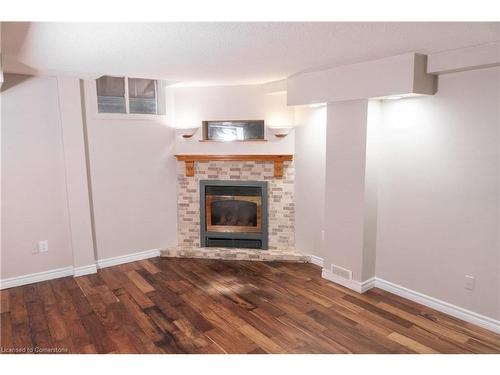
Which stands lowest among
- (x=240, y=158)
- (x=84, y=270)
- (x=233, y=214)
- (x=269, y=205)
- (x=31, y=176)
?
(x=84, y=270)

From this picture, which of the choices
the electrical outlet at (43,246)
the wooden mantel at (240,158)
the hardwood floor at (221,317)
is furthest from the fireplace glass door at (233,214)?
the electrical outlet at (43,246)

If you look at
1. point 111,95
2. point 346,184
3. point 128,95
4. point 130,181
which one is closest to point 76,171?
point 130,181

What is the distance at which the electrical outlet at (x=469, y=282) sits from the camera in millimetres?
2890

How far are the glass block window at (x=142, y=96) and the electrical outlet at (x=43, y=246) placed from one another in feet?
6.07

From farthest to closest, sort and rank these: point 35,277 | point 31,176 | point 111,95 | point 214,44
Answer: point 111,95 < point 35,277 < point 31,176 < point 214,44

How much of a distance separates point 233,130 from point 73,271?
2604 millimetres

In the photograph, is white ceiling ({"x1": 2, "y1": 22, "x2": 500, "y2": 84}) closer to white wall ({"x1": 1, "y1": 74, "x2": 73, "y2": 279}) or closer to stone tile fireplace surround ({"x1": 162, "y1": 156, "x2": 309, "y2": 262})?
white wall ({"x1": 1, "y1": 74, "x2": 73, "y2": 279})

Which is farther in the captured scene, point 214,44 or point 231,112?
point 231,112

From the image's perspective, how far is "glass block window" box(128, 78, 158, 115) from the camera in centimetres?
436

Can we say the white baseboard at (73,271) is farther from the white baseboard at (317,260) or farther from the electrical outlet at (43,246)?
the white baseboard at (317,260)

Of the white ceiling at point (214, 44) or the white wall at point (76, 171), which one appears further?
the white wall at point (76, 171)

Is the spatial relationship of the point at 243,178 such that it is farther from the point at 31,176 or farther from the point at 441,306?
the point at 441,306

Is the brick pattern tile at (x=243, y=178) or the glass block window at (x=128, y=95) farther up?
the glass block window at (x=128, y=95)

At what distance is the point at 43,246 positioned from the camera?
3.84 metres
